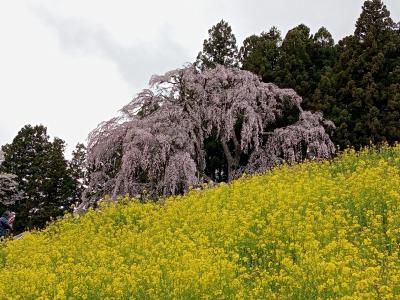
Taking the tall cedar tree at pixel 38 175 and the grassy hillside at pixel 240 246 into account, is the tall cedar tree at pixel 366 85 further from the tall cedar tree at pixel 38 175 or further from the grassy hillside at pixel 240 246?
the tall cedar tree at pixel 38 175

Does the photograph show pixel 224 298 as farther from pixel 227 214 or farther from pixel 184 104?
pixel 184 104

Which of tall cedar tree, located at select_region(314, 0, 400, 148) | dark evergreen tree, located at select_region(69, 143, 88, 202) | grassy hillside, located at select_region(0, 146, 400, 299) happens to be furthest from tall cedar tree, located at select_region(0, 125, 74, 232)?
grassy hillside, located at select_region(0, 146, 400, 299)

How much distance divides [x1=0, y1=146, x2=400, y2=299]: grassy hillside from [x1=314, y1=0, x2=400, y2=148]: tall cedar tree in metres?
12.9

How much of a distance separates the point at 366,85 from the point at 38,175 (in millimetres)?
24821

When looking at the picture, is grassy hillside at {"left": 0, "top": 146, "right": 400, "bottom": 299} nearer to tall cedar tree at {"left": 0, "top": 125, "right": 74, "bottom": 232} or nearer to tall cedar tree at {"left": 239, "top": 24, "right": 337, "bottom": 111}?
tall cedar tree at {"left": 239, "top": 24, "right": 337, "bottom": 111}

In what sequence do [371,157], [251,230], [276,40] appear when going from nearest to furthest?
[251,230]
[371,157]
[276,40]

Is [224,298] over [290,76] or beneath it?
beneath

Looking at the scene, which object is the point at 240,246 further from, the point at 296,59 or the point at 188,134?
the point at 296,59

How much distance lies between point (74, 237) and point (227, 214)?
369cm

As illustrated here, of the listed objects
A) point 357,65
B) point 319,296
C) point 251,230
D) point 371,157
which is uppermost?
point 357,65

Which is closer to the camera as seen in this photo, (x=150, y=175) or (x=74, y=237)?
(x=74, y=237)

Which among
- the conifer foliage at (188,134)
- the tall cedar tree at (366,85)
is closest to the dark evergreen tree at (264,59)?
the tall cedar tree at (366,85)

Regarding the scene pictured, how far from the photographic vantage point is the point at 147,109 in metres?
27.6

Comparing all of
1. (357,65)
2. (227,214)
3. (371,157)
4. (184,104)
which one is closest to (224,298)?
(227,214)
